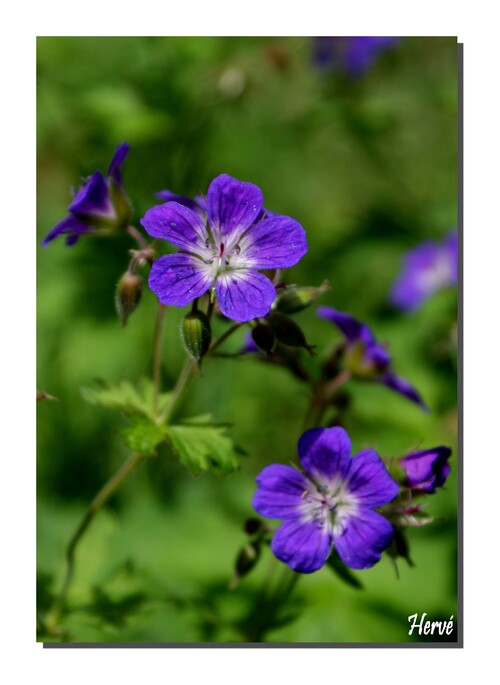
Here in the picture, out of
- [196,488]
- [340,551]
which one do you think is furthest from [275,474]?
[196,488]

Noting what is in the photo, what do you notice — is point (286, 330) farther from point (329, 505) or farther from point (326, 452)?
point (329, 505)

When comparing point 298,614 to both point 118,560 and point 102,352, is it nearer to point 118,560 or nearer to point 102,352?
point 118,560

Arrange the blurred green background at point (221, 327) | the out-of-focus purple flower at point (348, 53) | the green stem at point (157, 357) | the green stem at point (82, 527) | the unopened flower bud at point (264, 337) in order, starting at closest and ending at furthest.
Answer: the unopened flower bud at point (264, 337)
the green stem at point (157, 357)
the green stem at point (82, 527)
the blurred green background at point (221, 327)
the out-of-focus purple flower at point (348, 53)

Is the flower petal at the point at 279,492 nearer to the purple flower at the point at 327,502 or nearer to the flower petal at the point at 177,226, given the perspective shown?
the purple flower at the point at 327,502

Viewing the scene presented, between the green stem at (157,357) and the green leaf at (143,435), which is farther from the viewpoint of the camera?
the green stem at (157,357)

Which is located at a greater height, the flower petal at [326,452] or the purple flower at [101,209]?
the purple flower at [101,209]

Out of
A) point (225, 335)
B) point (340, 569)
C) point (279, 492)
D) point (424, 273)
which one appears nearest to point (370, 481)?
point (279, 492)

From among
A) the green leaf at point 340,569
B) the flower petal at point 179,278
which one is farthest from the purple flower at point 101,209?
the green leaf at point 340,569
